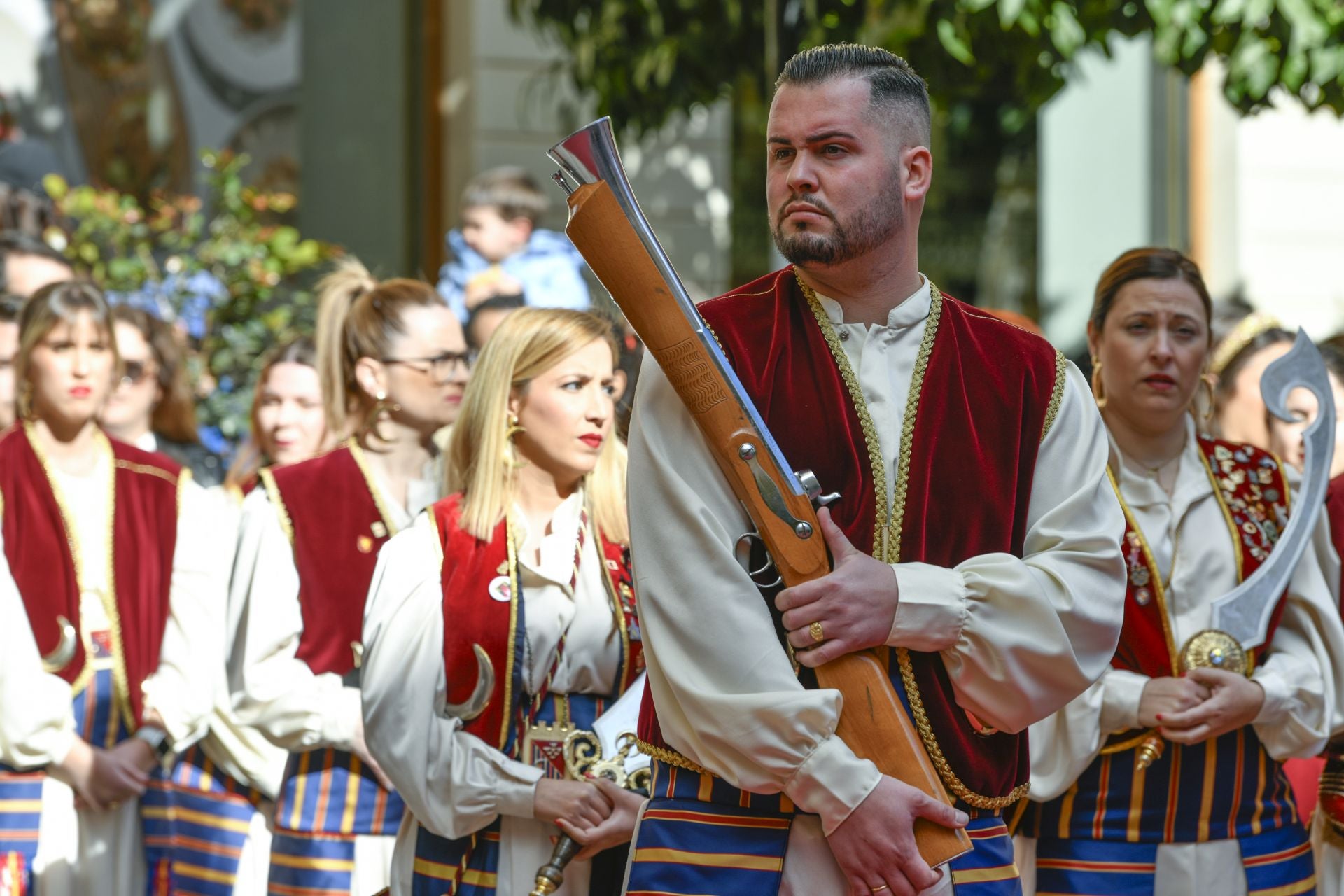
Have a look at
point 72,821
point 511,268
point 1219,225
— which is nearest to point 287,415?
point 511,268

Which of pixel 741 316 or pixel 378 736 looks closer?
pixel 741 316

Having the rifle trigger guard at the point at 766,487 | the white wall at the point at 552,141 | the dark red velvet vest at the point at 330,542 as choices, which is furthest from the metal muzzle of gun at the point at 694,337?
the white wall at the point at 552,141

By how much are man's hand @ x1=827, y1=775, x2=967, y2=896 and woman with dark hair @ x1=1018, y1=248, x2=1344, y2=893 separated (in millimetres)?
1172

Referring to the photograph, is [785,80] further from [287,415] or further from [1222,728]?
[287,415]

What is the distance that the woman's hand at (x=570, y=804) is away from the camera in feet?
11.5

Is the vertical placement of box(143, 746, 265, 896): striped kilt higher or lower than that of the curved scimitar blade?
lower

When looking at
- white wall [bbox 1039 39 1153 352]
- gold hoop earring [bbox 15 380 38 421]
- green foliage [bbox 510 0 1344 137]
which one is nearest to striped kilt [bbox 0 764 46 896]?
gold hoop earring [bbox 15 380 38 421]

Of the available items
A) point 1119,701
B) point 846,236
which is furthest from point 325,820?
point 846,236

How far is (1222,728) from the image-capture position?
11.8 feet

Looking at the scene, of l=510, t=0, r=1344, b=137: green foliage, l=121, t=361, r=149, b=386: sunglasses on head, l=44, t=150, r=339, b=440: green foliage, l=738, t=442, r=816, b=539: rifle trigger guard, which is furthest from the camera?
l=44, t=150, r=339, b=440: green foliage

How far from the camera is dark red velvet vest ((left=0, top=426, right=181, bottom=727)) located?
4.69 meters

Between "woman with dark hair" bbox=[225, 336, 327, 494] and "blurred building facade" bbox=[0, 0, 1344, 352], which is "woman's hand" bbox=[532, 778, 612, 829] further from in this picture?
"blurred building facade" bbox=[0, 0, 1344, 352]

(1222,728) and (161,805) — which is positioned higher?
(1222,728)

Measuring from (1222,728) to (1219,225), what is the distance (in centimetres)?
568
